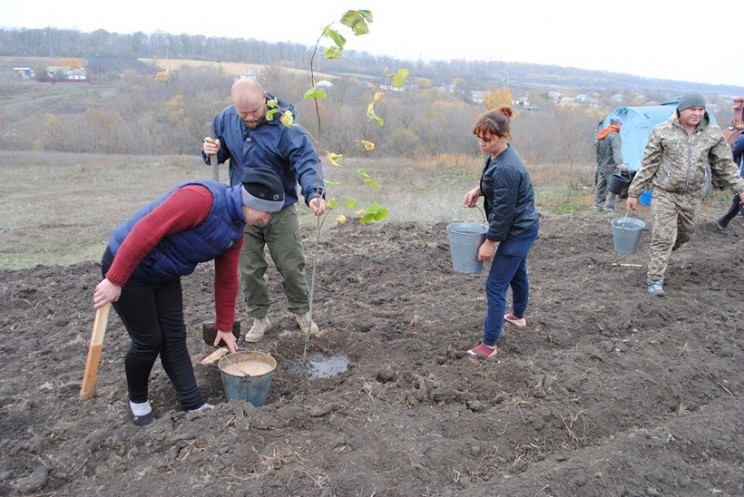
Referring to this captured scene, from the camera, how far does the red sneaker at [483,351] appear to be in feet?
14.3

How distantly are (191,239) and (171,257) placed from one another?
160mm

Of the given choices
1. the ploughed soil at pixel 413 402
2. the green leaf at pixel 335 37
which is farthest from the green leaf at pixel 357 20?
the ploughed soil at pixel 413 402

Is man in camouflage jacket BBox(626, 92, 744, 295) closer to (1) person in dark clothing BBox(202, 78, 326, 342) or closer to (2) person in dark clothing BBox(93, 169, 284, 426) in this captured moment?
(1) person in dark clothing BBox(202, 78, 326, 342)

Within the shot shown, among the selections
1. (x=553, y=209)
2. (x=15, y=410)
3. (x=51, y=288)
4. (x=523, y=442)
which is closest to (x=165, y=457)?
(x=15, y=410)

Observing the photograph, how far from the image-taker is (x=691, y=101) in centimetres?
521

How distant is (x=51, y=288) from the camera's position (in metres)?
5.88

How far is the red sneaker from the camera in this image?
4371mm

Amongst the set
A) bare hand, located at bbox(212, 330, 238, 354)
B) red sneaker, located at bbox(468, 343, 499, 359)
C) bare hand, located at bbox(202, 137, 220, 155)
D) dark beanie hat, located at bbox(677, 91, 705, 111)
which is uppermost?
dark beanie hat, located at bbox(677, 91, 705, 111)

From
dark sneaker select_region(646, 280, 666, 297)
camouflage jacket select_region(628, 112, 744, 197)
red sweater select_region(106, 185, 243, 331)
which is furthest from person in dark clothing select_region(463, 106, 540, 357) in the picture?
dark sneaker select_region(646, 280, 666, 297)

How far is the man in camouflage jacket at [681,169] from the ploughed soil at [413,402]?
2.43ft

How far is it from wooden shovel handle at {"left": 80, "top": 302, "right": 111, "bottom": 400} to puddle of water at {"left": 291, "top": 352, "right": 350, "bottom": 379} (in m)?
1.47

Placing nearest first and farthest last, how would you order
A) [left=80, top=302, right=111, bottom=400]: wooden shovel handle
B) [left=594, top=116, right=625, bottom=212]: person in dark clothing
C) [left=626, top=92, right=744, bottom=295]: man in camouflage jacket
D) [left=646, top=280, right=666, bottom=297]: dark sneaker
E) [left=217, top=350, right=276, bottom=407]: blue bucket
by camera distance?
[left=80, top=302, right=111, bottom=400]: wooden shovel handle → [left=217, top=350, right=276, bottom=407]: blue bucket → [left=626, top=92, right=744, bottom=295]: man in camouflage jacket → [left=646, top=280, right=666, bottom=297]: dark sneaker → [left=594, top=116, right=625, bottom=212]: person in dark clothing

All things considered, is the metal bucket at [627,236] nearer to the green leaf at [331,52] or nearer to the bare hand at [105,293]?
the green leaf at [331,52]

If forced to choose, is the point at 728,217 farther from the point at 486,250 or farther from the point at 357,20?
the point at 357,20
